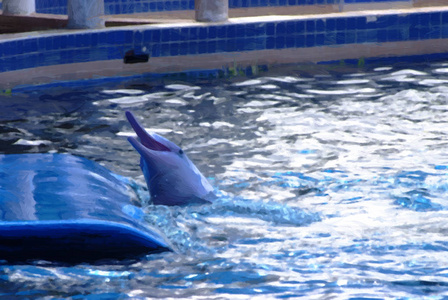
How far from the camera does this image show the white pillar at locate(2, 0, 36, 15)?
33.5 feet

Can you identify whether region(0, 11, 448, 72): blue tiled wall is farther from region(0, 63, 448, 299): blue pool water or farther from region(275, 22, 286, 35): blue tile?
region(0, 63, 448, 299): blue pool water

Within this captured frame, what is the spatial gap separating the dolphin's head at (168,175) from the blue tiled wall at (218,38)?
Answer: 12.9 feet

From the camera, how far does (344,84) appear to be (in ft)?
25.4

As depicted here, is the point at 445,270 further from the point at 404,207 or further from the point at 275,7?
the point at 275,7

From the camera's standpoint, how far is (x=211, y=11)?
8914 millimetres

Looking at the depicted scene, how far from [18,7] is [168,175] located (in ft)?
22.3

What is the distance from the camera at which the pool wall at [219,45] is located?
7.98 m

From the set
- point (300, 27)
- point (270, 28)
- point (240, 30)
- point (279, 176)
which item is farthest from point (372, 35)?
point (279, 176)

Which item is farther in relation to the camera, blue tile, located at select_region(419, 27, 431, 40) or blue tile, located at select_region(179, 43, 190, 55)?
blue tile, located at select_region(419, 27, 431, 40)

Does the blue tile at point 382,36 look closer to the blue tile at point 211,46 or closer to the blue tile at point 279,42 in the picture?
the blue tile at point 279,42

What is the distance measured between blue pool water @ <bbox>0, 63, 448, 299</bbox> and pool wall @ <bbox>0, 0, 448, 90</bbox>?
40 centimetres

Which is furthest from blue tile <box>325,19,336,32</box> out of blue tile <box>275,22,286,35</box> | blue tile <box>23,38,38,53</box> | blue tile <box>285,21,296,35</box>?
blue tile <box>23,38,38,53</box>

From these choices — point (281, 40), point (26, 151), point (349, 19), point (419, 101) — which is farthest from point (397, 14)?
point (26, 151)

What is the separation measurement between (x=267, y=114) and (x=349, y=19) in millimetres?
3003
